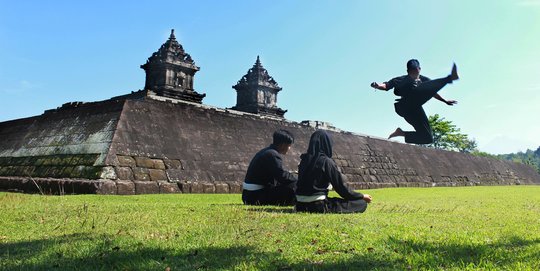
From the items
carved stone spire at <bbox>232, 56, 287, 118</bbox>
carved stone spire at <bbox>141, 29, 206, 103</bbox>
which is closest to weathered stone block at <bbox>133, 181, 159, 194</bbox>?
carved stone spire at <bbox>141, 29, 206, 103</bbox>

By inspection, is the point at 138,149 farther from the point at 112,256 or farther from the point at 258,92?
the point at 258,92

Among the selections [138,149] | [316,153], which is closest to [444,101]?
[316,153]

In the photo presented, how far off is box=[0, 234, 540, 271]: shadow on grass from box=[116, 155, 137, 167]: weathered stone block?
604 cm

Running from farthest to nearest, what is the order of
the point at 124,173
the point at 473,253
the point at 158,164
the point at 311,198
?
1. the point at 158,164
2. the point at 124,173
3. the point at 311,198
4. the point at 473,253

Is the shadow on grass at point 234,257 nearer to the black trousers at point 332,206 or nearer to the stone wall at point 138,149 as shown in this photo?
the black trousers at point 332,206

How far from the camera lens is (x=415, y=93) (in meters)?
5.55

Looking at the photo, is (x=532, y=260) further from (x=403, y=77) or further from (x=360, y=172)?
(x=360, y=172)

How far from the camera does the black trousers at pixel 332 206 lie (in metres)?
5.70

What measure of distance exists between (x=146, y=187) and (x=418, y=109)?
21.4ft

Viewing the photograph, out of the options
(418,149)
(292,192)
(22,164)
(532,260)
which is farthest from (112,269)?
(418,149)

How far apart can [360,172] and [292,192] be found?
10.4 metres

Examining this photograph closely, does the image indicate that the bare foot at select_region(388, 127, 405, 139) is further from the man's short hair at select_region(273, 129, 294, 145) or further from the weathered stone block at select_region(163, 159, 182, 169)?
the weathered stone block at select_region(163, 159, 182, 169)

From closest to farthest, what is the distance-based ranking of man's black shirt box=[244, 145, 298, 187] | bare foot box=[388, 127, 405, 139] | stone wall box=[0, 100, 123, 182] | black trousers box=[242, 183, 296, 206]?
bare foot box=[388, 127, 405, 139] < man's black shirt box=[244, 145, 298, 187] < black trousers box=[242, 183, 296, 206] < stone wall box=[0, 100, 123, 182]

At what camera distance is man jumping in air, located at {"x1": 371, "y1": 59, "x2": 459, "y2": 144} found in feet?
17.9
